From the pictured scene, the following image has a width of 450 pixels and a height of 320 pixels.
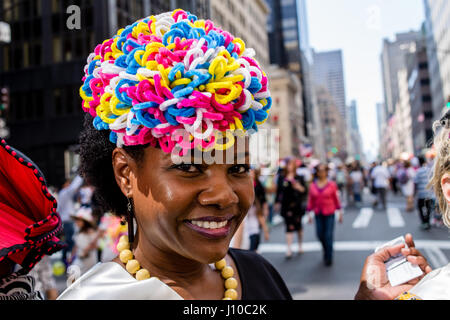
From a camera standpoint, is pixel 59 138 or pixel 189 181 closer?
pixel 189 181

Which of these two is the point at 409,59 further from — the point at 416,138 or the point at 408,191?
the point at 408,191

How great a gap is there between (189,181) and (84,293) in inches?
18.2

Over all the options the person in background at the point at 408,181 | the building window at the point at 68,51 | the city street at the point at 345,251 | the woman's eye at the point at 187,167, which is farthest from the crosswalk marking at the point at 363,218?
the woman's eye at the point at 187,167

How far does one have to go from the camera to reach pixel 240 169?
1340mm

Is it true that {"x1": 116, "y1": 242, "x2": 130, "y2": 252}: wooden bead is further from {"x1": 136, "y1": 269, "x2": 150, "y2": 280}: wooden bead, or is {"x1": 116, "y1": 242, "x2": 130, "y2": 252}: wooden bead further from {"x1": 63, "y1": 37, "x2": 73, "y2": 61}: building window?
{"x1": 63, "y1": 37, "x2": 73, "y2": 61}: building window

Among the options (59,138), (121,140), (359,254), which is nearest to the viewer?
(121,140)

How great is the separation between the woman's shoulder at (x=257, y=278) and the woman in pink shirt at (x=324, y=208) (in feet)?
18.1

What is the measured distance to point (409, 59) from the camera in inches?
3519

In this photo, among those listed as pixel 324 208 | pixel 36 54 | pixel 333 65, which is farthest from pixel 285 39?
pixel 333 65

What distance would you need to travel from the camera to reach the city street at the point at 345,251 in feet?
18.6

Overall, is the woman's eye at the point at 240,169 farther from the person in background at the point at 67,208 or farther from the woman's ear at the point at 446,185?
the person in background at the point at 67,208

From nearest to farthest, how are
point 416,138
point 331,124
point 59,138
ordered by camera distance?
1. point 59,138
2. point 416,138
3. point 331,124

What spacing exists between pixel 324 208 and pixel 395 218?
19.1ft
